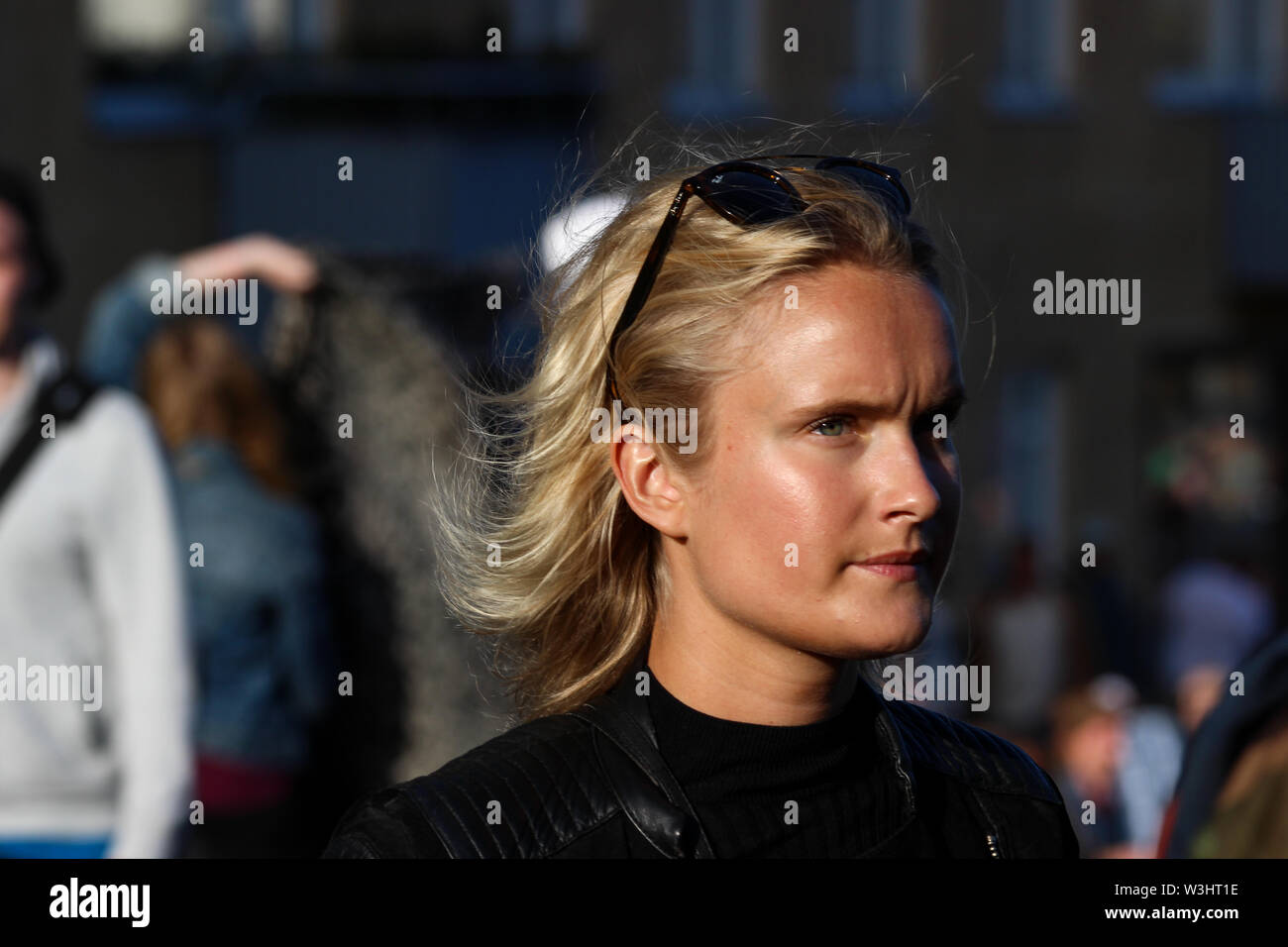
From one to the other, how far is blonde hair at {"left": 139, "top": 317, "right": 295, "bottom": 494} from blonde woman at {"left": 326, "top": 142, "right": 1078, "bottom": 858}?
117 inches

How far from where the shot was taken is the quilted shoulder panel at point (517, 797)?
1947 mm

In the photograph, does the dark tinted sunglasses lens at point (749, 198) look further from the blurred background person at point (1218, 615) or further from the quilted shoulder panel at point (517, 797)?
the blurred background person at point (1218, 615)

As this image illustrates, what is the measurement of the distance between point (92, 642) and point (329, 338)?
1.41 meters

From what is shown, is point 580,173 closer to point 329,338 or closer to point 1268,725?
point 1268,725

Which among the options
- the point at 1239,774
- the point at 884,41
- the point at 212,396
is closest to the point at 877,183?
the point at 1239,774

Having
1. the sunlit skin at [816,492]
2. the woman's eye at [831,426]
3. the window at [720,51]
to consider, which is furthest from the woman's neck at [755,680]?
the window at [720,51]

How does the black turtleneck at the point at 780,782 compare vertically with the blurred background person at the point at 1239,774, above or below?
above

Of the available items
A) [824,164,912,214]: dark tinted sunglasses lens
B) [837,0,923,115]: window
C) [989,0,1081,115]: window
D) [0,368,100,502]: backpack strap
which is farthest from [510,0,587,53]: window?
[824,164,912,214]: dark tinted sunglasses lens

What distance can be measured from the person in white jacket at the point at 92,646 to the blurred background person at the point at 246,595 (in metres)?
0.76

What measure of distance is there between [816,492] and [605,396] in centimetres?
38

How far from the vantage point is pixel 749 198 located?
2.18m

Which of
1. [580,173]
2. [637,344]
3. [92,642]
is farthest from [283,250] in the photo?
[637,344]

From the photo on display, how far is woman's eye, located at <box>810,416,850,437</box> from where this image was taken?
6.63ft
